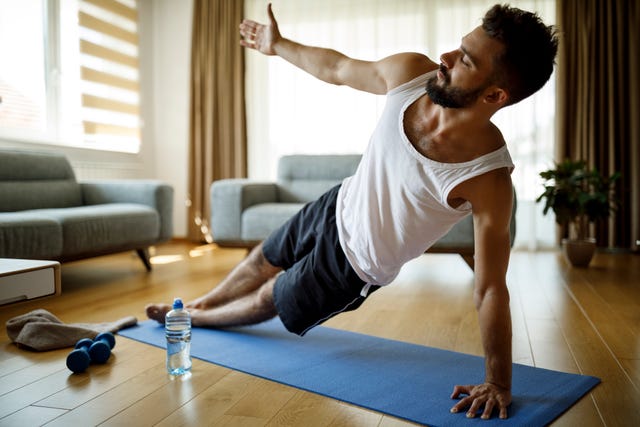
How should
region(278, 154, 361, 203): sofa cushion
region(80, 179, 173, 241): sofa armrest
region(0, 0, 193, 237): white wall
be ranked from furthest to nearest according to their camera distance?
region(0, 0, 193, 237): white wall < region(278, 154, 361, 203): sofa cushion < region(80, 179, 173, 241): sofa armrest

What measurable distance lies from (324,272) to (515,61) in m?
0.82

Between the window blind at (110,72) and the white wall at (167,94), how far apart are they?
0.18 metres

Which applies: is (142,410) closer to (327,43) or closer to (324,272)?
(324,272)

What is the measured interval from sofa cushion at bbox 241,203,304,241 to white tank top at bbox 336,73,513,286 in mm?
1791

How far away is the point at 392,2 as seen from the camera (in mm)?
4969

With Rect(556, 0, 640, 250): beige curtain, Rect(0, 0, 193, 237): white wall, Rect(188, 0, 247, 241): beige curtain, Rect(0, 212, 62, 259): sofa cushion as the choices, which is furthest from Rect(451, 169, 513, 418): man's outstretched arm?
Rect(0, 0, 193, 237): white wall

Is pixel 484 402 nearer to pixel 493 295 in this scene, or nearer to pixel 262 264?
pixel 493 295

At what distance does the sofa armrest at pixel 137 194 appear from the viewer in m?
3.69

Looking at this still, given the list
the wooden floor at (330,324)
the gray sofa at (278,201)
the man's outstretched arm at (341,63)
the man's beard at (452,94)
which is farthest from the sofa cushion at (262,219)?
the man's beard at (452,94)

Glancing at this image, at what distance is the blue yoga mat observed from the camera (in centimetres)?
149

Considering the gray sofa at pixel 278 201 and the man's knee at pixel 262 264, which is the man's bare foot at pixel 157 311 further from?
the gray sofa at pixel 278 201

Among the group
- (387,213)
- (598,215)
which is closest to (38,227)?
(387,213)

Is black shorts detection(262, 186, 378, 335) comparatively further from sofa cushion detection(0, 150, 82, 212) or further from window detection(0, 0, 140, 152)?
window detection(0, 0, 140, 152)

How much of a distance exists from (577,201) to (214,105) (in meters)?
3.13
